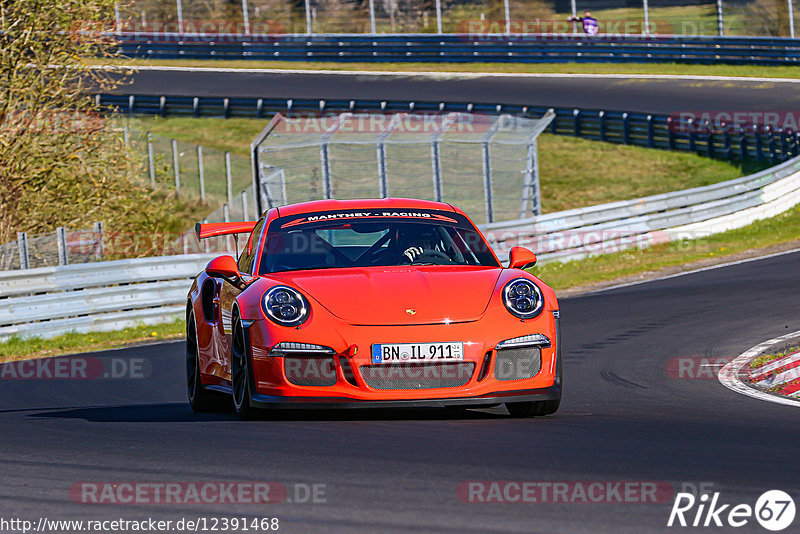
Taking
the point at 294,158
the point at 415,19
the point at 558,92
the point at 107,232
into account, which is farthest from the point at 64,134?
the point at 415,19

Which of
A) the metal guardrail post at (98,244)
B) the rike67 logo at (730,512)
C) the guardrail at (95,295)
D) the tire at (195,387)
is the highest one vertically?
the rike67 logo at (730,512)

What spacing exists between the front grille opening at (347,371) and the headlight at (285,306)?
327mm

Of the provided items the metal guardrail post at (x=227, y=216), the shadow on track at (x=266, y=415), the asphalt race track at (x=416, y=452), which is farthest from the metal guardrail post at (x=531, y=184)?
the shadow on track at (x=266, y=415)

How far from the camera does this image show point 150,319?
1748 cm

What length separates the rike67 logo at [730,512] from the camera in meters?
4.51

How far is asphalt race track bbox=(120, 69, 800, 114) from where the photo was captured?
3497 cm

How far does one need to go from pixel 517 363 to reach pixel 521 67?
121 feet

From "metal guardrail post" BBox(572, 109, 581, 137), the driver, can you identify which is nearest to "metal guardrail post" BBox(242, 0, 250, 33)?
"metal guardrail post" BBox(572, 109, 581, 137)

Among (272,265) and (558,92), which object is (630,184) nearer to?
(558,92)

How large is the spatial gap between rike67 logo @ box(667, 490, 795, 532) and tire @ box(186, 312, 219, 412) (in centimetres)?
465

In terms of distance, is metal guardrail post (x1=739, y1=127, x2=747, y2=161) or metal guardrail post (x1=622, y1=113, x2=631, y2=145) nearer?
metal guardrail post (x1=739, y1=127, x2=747, y2=161)

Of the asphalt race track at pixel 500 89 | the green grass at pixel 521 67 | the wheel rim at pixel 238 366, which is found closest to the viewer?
the wheel rim at pixel 238 366

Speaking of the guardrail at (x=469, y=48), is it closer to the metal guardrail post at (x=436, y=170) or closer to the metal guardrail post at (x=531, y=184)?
the metal guardrail post at (x=531, y=184)

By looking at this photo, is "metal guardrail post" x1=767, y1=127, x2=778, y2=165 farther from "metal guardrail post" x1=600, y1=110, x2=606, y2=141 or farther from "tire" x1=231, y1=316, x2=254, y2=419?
"tire" x1=231, y1=316, x2=254, y2=419
